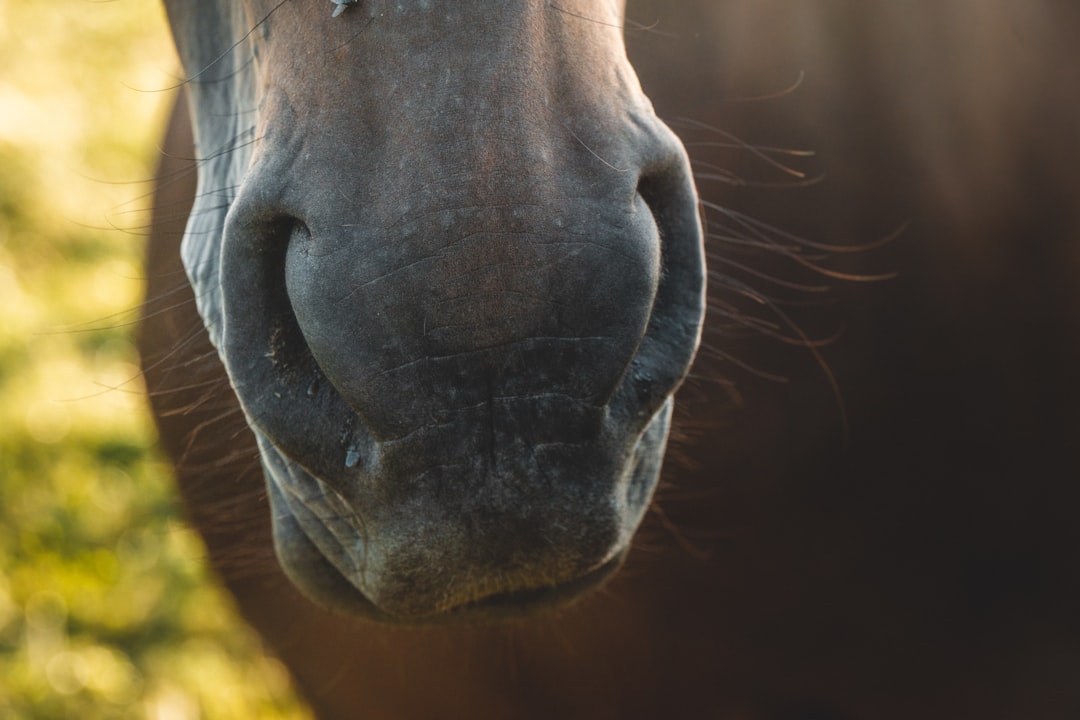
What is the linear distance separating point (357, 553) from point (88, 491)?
232cm

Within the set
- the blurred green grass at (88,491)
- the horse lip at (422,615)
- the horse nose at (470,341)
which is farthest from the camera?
the blurred green grass at (88,491)

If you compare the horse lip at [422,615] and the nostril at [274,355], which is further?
the horse lip at [422,615]

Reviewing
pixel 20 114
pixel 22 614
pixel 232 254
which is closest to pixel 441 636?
pixel 232 254

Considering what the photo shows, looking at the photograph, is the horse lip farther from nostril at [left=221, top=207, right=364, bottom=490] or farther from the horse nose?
nostril at [left=221, top=207, right=364, bottom=490]

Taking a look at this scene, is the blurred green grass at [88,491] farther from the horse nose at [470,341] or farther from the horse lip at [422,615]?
the horse nose at [470,341]

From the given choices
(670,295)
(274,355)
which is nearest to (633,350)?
(670,295)

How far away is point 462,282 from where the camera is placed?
1039 millimetres

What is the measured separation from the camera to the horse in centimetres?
106

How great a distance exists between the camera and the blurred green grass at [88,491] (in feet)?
9.27

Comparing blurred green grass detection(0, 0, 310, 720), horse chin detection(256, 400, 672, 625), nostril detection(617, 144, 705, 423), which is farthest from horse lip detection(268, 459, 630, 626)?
blurred green grass detection(0, 0, 310, 720)

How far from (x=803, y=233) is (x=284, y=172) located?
3.59 ft

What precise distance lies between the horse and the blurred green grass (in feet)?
2.05

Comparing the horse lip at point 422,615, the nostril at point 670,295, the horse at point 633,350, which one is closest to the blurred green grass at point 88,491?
the horse at point 633,350

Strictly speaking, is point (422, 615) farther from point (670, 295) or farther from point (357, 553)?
point (670, 295)
